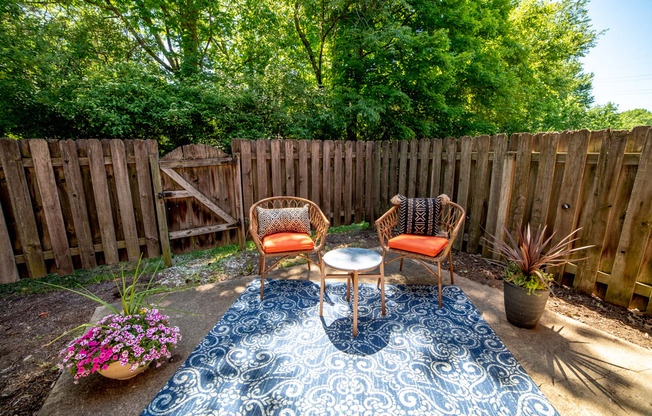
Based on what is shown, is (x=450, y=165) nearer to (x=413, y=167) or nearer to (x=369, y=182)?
(x=413, y=167)

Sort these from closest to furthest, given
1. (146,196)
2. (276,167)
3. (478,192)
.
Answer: (146,196) → (478,192) → (276,167)

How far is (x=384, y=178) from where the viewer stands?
5078mm

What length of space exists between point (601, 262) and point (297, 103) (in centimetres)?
593

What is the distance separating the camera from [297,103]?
6445 mm

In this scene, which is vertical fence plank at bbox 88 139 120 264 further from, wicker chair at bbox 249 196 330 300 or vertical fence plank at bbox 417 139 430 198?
vertical fence plank at bbox 417 139 430 198

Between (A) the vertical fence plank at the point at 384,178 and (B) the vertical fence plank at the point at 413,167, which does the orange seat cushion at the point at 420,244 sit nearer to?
(B) the vertical fence plank at the point at 413,167

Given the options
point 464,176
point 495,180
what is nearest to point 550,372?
point 495,180

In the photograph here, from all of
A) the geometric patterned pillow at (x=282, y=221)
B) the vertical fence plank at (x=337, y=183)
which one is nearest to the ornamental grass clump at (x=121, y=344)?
the geometric patterned pillow at (x=282, y=221)

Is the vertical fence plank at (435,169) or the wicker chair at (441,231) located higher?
the vertical fence plank at (435,169)

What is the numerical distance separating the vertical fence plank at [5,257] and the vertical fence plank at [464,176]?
538 cm

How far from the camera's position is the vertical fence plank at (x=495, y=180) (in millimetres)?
3346

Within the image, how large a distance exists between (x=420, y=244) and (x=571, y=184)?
1.65m

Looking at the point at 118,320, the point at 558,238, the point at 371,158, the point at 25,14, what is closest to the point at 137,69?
the point at 25,14

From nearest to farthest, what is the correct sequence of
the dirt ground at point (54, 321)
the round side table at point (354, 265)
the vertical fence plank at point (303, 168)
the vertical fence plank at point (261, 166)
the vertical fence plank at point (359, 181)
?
the dirt ground at point (54, 321) < the round side table at point (354, 265) < the vertical fence plank at point (261, 166) < the vertical fence plank at point (303, 168) < the vertical fence plank at point (359, 181)
